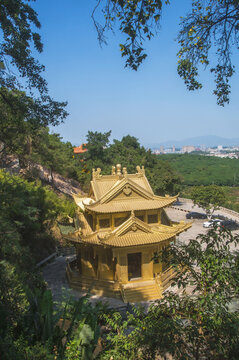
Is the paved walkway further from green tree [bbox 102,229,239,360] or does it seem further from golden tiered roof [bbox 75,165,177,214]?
green tree [bbox 102,229,239,360]

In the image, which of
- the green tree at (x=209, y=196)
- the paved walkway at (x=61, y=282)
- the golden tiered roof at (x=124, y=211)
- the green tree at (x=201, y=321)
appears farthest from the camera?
the green tree at (x=209, y=196)

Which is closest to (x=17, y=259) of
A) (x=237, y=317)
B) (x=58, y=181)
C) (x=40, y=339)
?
(x=40, y=339)

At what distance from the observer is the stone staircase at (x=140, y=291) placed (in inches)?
538

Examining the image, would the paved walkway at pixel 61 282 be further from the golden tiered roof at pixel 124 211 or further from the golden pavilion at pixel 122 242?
the golden tiered roof at pixel 124 211

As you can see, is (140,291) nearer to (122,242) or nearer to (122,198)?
(122,242)

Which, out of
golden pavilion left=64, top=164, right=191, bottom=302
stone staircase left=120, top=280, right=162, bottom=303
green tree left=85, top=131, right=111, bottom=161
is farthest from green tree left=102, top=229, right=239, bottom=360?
green tree left=85, top=131, right=111, bottom=161

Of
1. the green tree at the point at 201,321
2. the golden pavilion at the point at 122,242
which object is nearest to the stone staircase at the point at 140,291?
the golden pavilion at the point at 122,242

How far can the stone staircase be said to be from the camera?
13.7 metres

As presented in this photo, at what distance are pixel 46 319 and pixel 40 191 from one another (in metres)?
13.9

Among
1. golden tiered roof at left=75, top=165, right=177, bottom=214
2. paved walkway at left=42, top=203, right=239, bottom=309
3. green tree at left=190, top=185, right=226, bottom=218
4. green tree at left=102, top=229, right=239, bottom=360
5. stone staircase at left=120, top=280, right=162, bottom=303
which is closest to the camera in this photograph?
green tree at left=102, top=229, right=239, bottom=360

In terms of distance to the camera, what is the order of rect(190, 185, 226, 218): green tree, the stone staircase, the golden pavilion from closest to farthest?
the stone staircase, the golden pavilion, rect(190, 185, 226, 218): green tree

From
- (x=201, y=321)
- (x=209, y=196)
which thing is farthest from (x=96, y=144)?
(x=201, y=321)

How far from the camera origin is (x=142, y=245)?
1392 cm

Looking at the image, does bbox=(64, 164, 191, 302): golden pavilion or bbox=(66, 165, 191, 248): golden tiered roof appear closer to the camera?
bbox=(64, 164, 191, 302): golden pavilion
